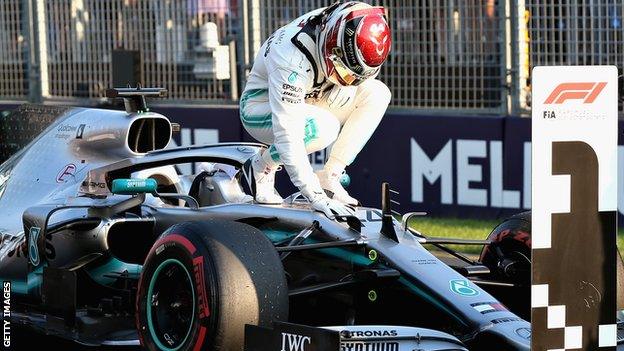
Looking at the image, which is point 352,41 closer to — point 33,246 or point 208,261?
point 208,261

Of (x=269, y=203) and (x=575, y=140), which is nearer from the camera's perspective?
(x=575, y=140)

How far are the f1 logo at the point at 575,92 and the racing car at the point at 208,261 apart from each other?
145cm

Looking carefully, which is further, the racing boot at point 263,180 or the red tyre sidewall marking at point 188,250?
the racing boot at point 263,180

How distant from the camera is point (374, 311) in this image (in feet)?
20.7

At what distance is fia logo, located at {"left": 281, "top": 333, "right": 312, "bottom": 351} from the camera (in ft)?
17.9

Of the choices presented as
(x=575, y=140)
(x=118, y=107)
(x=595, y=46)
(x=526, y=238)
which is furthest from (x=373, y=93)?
(x=118, y=107)

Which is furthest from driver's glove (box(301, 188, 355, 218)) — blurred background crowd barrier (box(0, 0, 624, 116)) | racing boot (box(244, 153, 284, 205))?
blurred background crowd barrier (box(0, 0, 624, 116))

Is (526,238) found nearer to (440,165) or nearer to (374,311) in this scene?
(374,311)

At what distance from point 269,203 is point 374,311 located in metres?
1.02

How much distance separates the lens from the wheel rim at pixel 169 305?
6.09 m

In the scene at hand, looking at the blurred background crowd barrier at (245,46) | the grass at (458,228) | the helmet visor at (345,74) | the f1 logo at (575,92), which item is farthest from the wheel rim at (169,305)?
the blurred background crowd barrier at (245,46)

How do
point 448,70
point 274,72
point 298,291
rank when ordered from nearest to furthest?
point 298,291 → point 274,72 → point 448,70

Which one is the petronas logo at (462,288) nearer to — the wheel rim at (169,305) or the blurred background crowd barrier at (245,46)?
the wheel rim at (169,305)

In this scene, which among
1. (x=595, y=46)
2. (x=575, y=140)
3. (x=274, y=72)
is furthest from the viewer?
(x=595, y=46)
